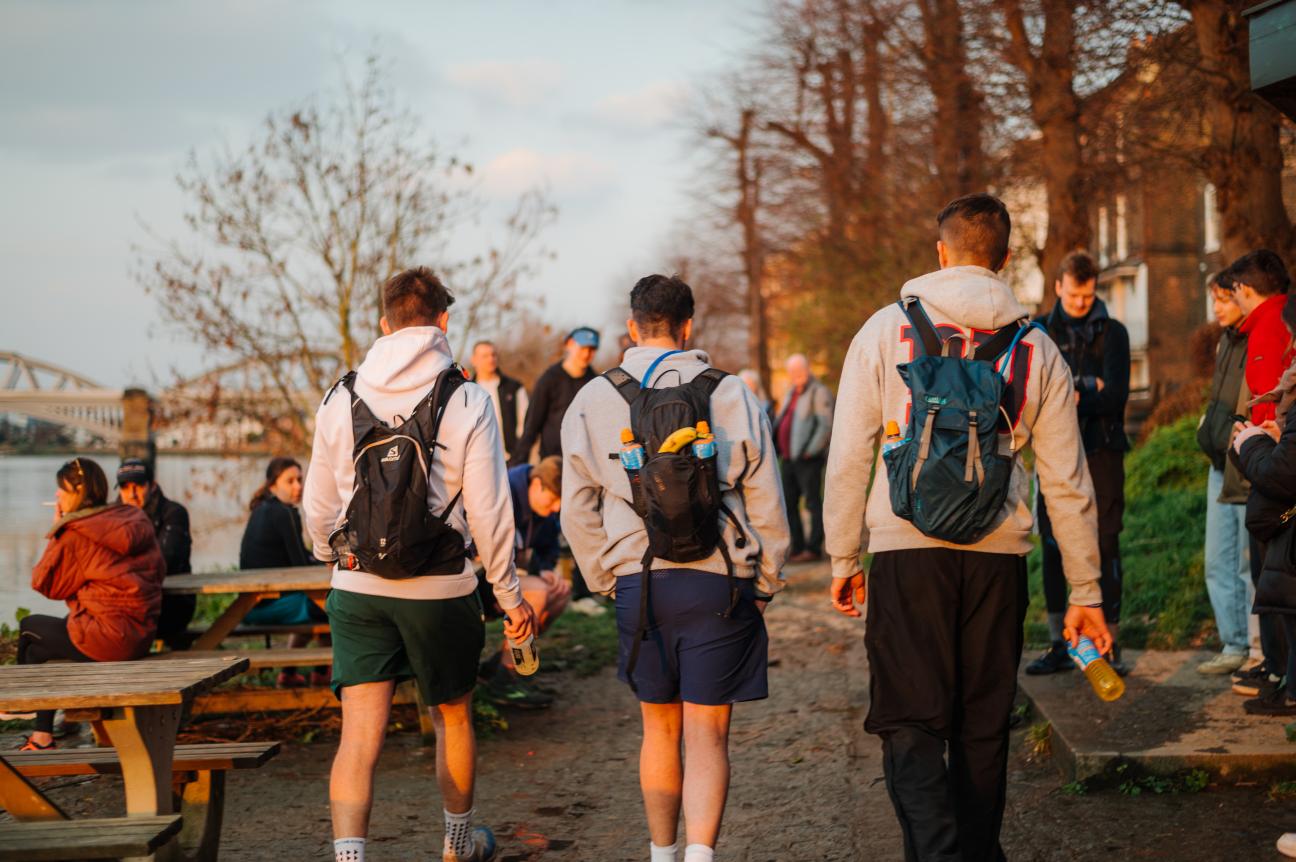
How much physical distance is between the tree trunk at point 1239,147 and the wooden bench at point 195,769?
883cm

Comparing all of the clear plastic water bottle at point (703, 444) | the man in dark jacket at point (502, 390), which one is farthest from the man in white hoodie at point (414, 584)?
the man in dark jacket at point (502, 390)

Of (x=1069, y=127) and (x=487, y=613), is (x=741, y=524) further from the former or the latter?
(x=1069, y=127)

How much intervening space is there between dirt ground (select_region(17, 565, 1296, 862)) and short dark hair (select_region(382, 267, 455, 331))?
2.13 metres

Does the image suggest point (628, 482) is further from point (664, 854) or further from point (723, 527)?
point (664, 854)

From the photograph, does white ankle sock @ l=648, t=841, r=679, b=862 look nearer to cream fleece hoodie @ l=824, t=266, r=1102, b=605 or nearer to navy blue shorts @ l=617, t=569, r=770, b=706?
navy blue shorts @ l=617, t=569, r=770, b=706

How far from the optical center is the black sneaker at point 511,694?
773 cm

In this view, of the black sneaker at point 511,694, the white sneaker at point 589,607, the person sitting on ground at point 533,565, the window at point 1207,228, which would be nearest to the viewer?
the person sitting on ground at point 533,565

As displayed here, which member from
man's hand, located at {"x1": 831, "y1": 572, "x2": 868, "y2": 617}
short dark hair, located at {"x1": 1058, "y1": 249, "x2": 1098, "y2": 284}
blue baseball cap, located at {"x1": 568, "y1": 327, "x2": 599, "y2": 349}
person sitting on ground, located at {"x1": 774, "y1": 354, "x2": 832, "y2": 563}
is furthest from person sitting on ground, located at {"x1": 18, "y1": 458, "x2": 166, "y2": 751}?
person sitting on ground, located at {"x1": 774, "y1": 354, "x2": 832, "y2": 563}

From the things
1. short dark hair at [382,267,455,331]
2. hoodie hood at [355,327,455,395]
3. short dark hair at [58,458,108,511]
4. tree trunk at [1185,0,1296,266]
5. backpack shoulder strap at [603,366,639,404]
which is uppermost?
tree trunk at [1185,0,1296,266]

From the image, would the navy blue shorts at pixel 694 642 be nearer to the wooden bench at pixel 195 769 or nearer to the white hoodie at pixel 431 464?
the white hoodie at pixel 431 464

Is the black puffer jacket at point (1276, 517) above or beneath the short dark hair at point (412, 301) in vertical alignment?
beneath

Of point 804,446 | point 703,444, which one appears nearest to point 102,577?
point 703,444

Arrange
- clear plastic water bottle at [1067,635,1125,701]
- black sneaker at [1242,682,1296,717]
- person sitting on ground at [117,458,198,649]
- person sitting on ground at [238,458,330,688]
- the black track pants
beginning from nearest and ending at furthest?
clear plastic water bottle at [1067,635,1125,701] → the black track pants → black sneaker at [1242,682,1296,717] → person sitting on ground at [117,458,198,649] → person sitting on ground at [238,458,330,688]

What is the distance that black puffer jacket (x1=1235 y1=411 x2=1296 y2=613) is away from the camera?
4.57 metres
